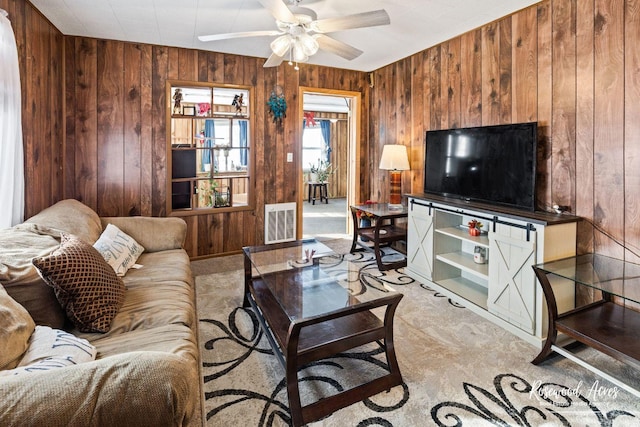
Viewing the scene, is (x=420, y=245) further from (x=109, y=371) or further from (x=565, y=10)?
(x=109, y=371)

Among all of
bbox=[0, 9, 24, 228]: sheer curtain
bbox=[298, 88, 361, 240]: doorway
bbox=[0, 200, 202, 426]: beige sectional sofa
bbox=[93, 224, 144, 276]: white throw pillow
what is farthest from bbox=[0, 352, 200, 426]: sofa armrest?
bbox=[298, 88, 361, 240]: doorway

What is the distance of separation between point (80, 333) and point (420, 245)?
281cm

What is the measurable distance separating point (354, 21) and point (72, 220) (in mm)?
2390

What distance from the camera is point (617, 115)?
2371 millimetres

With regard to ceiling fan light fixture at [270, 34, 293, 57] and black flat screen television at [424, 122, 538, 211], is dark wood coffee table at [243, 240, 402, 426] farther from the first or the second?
ceiling fan light fixture at [270, 34, 293, 57]

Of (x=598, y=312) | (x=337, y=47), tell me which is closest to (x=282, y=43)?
(x=337, y=47)

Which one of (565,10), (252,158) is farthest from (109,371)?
(252,158)

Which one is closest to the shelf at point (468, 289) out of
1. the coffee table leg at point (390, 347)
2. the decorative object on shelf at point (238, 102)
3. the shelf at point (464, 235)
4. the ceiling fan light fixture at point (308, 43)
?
the shelf at point (464, 235)

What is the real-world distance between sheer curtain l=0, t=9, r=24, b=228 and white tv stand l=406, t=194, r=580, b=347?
323 centimetres

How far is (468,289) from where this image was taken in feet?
10.5

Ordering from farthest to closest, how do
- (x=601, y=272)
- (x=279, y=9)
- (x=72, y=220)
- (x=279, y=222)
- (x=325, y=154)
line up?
(x=325, y=154)
(x=279, y=222)
(x=72, y=220)
(x=279, y=9)
(x=601, y=272)

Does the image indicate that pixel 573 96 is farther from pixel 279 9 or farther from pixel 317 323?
pixel 317 323

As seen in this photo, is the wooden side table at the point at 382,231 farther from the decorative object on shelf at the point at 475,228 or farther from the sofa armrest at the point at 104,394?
the sofa armrest at the point at 104,394

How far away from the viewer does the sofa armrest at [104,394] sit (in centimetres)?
86
